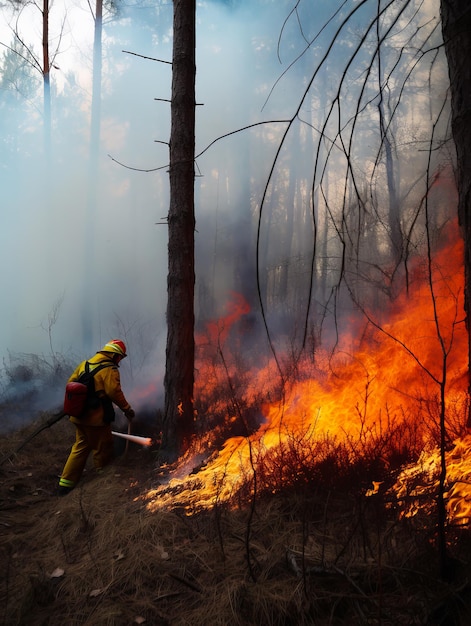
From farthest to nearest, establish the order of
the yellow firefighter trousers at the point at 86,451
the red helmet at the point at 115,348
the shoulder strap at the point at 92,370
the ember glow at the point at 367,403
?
the red helmet at the point at 115,348
the shoulder strap at the point at 92,370
the yellow firefighter trousers at the point at 86,451
the ember glow at the point at 367,403

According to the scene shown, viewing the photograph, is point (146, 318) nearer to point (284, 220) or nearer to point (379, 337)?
point (379, 337)

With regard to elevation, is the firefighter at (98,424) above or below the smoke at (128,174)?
below

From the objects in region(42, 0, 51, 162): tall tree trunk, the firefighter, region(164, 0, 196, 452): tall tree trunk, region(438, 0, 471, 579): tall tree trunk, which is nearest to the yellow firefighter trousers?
the firefighter

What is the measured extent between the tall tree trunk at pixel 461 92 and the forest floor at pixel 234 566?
1671mm

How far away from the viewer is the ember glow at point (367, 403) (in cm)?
396

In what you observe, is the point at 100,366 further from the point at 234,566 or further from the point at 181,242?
the point at 234,566

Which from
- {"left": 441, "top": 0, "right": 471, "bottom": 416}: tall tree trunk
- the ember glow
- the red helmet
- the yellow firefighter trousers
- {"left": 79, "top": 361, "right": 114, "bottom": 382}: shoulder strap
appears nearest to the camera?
{"left": 441, "top": 0, "right": 471, "bottom": 416}: tall tree trunk

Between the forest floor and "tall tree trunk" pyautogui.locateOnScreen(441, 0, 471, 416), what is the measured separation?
1.67 m

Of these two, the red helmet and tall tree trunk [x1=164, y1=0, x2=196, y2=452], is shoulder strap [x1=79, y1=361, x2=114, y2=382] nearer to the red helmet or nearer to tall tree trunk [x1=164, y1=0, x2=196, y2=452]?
the red helmet

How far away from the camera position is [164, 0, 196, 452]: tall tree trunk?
5582mm

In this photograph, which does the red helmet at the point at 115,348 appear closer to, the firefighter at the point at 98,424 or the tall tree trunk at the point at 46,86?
the firefighter at the point at 98,424

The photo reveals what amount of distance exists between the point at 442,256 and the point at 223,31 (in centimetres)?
1158

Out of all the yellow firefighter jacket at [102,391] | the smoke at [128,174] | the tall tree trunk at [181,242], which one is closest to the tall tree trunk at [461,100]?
the tall tree trunk at [181,242]

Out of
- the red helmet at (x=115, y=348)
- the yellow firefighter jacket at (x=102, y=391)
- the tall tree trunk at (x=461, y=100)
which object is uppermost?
the tall tree trunk at (x=461, y=100)
